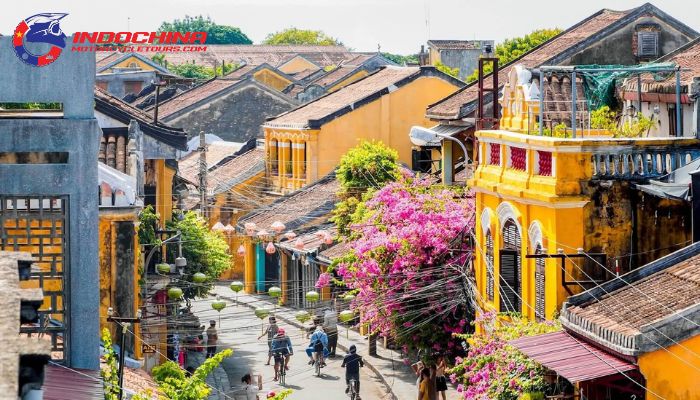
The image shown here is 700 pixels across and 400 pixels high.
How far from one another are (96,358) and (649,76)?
16013mm

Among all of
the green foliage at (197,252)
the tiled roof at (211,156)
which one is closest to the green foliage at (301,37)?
the tiled roof at (211,156)

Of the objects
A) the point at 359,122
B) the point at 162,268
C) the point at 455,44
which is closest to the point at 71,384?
the point at 162,268

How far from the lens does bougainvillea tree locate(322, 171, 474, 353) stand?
3057 cm

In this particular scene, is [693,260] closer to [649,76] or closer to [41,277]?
[41,277]

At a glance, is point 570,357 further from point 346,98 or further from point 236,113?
point 236,113

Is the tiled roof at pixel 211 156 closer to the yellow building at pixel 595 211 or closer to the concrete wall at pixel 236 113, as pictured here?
the concrete wall at pixel 236 113

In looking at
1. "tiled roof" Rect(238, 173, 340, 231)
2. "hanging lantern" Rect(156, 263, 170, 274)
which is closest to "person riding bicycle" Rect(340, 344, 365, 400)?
"hanging lantern" Rect(156, 263, 170, 274)

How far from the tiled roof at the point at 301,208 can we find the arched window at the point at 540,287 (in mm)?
23283

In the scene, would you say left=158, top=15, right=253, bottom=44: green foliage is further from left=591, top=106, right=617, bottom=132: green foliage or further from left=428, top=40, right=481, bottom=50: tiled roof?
left=591, top=106, right=617, bottom=132: green foliage

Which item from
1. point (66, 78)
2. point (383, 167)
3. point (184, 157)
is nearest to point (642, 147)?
point (66, 78)

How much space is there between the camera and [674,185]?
21.9m

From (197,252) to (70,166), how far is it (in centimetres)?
1981

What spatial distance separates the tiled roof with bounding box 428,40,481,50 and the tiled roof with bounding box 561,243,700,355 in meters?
63.9

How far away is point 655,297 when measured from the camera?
19906 mm
